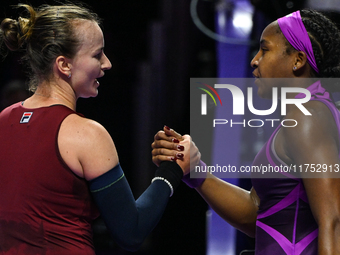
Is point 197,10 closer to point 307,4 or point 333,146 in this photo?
point 307,4

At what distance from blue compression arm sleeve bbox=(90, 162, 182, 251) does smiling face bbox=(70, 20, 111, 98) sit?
0.31m

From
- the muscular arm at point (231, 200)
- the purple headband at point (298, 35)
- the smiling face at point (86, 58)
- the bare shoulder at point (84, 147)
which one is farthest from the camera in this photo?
the muscular arm at point (231, 200)

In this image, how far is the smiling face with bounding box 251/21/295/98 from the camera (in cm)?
142

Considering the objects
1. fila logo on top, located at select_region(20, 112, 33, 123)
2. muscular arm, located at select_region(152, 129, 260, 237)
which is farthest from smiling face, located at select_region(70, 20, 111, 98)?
muscular arm, located at select_region(152, 129, 260, 237)

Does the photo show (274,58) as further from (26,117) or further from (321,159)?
(26,117)

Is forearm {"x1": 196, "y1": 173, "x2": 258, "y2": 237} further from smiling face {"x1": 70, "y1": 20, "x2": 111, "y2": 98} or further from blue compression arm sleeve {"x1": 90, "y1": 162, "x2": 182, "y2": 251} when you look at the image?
smiling face {"x1": 70, "y1": 20, "x2": 111, "y2": 98}

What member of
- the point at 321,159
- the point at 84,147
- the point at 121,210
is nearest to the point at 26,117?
the point at 84,147

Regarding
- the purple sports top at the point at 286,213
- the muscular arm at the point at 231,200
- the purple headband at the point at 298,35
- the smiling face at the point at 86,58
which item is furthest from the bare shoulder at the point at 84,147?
the purple headband at the point at 298,35

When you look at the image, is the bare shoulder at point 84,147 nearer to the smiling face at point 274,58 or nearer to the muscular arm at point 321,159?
the muscular arm at point 321,159

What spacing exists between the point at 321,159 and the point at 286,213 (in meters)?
0.29

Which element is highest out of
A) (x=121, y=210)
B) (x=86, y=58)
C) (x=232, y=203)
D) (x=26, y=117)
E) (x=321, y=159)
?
(x=86, y=58)

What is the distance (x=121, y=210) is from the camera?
1.14m

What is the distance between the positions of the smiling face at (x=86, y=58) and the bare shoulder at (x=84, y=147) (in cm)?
18

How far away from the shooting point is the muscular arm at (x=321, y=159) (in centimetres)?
113
